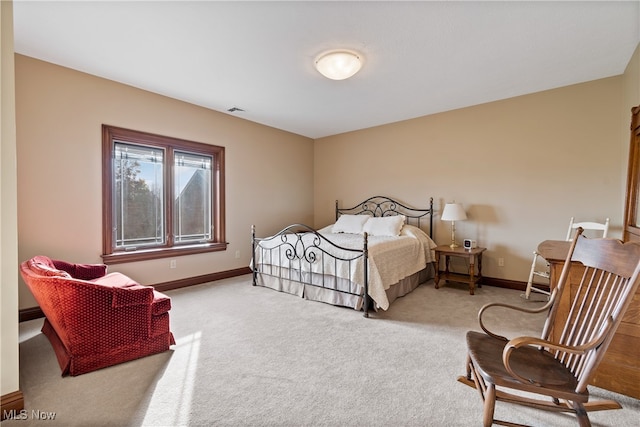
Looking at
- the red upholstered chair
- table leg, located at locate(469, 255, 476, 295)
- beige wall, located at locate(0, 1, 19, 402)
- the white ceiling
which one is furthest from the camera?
table leg, located at locate(469, 255, 476, 295)

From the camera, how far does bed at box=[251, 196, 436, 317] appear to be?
3.03 meters

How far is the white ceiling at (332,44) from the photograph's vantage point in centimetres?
213

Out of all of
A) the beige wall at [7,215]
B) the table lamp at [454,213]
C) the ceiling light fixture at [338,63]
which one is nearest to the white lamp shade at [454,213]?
the table lamp at [454,213]

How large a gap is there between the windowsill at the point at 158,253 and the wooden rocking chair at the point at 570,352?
12.0ft

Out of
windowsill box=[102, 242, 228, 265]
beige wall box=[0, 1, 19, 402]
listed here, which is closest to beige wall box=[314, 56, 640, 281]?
windowsill box=[102, 242, 228, 265]

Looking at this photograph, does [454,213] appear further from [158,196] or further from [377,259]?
[158,196]

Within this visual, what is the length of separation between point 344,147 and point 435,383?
14.8 ft

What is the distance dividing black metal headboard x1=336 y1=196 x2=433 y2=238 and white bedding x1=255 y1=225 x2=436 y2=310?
0.38 meters

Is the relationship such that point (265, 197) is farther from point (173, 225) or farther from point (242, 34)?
point (242, 34)

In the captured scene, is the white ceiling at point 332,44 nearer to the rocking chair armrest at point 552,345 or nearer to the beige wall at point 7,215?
the beige wall at point 7,215

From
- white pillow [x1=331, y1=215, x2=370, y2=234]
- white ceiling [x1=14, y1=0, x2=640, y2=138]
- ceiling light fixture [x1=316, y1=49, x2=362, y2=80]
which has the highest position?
white ceiling [x1=14, y1=0, x2=640, y2=138]

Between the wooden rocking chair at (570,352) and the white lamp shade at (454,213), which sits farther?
the white lamp shade at (454,213)

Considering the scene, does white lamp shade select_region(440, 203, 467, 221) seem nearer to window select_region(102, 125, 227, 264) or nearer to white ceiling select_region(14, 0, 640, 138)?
white ceiling select_region(14, 0, 640, 138)

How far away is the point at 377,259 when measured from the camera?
3.09 meters
